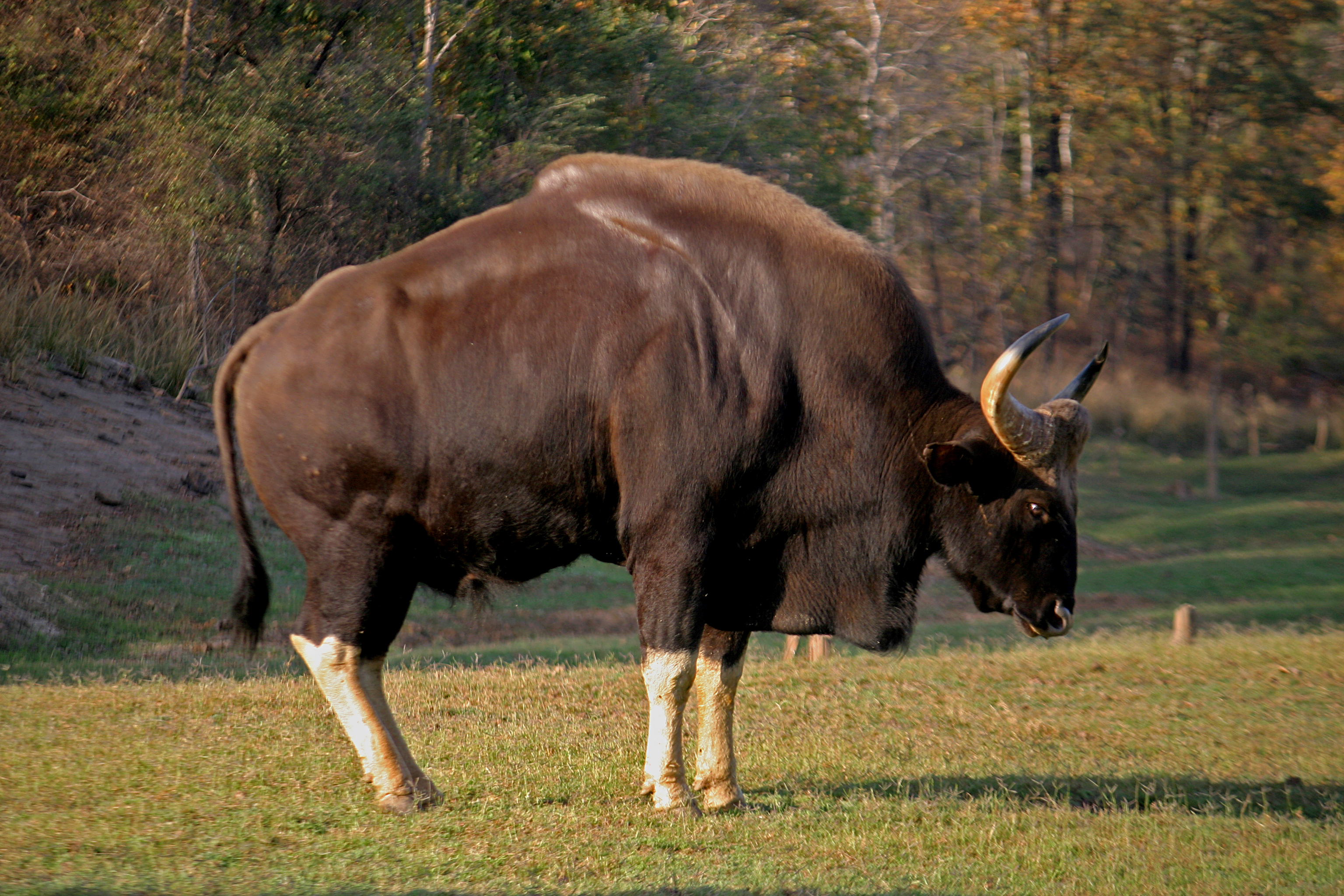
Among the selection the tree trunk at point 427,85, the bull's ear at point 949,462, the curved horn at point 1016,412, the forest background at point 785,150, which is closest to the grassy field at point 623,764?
the bull's ear at point 949,462

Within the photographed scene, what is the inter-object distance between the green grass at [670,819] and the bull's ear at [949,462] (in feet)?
5.20

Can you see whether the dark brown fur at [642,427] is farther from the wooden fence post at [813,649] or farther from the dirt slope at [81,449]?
the dirt slope at [81,449]

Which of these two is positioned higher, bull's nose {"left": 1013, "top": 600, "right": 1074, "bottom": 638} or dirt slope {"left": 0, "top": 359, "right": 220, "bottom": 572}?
bull's nose {"left": 1013, "top": 600, "right": 1074, "bottom": 638}

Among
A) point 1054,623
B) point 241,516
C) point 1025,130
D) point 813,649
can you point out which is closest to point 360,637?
point 241,516

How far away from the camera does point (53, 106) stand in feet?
54.2

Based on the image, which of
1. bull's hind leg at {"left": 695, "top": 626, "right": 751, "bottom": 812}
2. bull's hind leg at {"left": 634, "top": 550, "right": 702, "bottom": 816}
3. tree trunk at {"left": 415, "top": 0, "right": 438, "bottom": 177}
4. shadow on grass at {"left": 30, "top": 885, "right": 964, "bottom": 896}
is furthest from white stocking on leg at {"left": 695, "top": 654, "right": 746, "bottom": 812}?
tree trunk at {"left": 415, "top": 0, "right": 438, "bottom": 177}

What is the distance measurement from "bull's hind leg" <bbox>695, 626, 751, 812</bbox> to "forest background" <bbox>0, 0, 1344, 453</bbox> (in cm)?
1155

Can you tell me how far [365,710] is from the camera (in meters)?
5.77

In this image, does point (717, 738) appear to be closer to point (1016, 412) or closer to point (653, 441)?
point (653, 441)

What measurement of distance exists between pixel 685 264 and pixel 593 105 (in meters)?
14.0

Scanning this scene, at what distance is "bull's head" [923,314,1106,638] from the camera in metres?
5.97

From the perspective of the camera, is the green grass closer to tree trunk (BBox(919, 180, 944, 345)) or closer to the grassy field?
the grassy field

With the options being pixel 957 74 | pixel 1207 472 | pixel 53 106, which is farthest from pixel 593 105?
pixel 1207 472

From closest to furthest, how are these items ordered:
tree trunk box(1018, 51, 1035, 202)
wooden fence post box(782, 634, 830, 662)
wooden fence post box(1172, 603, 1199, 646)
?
wooden fence post box(782, 634, 830, 662) < wooden fence post box(1172, 603, 1199, 646) < tree trunk box(1018, 51, 1035, 202)
